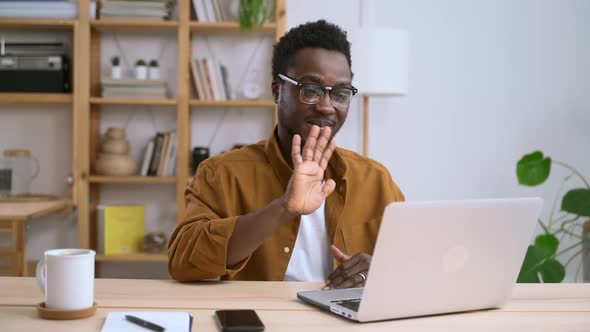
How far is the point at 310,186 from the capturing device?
150 centimetres

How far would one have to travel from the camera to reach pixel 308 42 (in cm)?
192

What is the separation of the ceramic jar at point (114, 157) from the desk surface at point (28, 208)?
0.82 ft

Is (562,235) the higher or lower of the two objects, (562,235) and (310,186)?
the lower

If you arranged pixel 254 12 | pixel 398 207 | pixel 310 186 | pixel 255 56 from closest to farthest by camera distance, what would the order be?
1. pixel 398 207
2. pixel 310 186
3. pixel 254 12
4. pixel 255 56

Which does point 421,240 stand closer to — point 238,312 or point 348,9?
point 238,312

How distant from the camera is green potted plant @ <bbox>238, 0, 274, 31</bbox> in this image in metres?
3.52

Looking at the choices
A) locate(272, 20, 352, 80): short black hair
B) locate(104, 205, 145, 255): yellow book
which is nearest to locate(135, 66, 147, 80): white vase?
locate(104, 205, 145, 255): yellow book

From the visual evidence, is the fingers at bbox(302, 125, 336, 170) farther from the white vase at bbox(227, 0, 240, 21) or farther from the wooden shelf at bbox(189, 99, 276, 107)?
the white vase at bbox(227, 0, 240, 21)

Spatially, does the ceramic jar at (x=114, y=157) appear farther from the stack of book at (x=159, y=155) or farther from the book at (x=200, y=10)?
the book at (x=200, y=10)

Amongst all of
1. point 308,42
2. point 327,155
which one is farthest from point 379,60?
point 327,155

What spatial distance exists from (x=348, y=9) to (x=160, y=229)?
1539 millimetres

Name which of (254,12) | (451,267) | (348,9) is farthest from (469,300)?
(348,9)

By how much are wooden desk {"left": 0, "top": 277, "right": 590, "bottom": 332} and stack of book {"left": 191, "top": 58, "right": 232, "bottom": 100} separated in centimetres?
216

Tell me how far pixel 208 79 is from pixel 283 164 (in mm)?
1855
